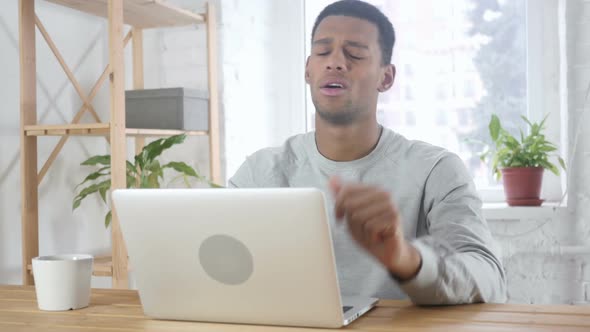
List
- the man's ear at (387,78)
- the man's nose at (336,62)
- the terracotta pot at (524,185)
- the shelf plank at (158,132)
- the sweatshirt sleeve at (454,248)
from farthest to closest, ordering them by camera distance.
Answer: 1. the terracotta pot at (524,185)
2. the shelf plank at (158,132)
3. the man's ear at (387,78)
4. the man's nose at (336,62)
5. the sweatshirt sleeve at (454,248)

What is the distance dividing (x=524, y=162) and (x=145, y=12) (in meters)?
Answer: 1.38

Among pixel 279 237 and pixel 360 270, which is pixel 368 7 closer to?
pixel 360 270

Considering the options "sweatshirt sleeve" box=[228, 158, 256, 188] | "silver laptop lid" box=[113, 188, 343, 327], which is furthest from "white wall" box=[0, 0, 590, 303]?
"silver laptop lid" box=[113, 188, 343, 327]

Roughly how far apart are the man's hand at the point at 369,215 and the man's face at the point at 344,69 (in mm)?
667

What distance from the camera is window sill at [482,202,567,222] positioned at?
2.53 meters

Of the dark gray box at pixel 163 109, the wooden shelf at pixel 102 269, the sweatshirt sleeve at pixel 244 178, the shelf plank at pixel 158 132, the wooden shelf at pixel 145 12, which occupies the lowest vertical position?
the wooden shelf at pixel 102 269

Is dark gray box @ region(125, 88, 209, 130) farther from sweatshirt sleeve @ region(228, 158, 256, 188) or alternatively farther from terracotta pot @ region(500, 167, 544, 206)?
terracotta pot @ region(500, 167, 544, 206)

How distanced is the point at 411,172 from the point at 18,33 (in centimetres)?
133

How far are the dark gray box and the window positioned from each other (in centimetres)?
81

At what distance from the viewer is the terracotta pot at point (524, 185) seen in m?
2.53

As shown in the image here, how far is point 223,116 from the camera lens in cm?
265

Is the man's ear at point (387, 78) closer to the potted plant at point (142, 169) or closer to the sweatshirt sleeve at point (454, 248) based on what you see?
the sweatshirt sleeve at point (454, 248)

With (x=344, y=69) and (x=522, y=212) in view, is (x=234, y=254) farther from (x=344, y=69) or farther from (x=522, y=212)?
(x=522, y=212)

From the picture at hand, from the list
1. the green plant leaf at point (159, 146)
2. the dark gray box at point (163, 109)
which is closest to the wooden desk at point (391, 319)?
the green plant leaf at point (159, 146)
